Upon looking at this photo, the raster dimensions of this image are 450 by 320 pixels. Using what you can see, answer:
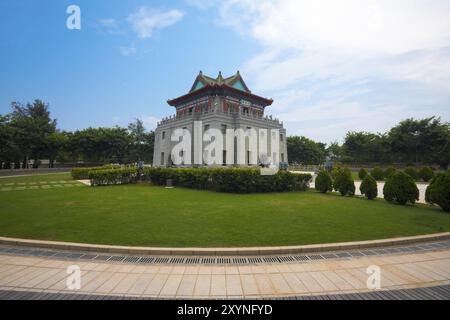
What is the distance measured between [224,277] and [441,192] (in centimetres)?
1064

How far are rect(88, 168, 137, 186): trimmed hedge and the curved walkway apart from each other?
49.4ft

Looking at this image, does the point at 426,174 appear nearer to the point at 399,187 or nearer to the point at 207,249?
the point at 399,187

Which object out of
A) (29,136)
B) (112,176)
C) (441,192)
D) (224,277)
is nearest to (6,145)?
(29,136)

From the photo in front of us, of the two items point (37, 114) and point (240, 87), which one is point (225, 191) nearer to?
point (240, 87)

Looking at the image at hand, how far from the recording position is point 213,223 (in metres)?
7.36

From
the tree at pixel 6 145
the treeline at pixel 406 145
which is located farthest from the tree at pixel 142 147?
the treeline at pixel 406 145

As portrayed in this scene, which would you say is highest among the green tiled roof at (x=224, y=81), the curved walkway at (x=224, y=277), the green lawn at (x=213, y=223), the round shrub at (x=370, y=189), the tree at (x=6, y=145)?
the green tiled roof at (x=224, y=81)

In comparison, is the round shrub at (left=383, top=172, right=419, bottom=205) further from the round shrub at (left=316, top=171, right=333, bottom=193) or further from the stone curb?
the stone curb

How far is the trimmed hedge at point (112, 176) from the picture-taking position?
19.0m

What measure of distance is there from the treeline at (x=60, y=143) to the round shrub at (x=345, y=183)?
4156cm

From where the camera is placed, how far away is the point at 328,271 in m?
4.46

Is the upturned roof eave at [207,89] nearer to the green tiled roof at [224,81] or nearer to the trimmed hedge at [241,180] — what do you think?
the green tiled roof at [224,81]

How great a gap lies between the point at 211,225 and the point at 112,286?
3.54 metres
